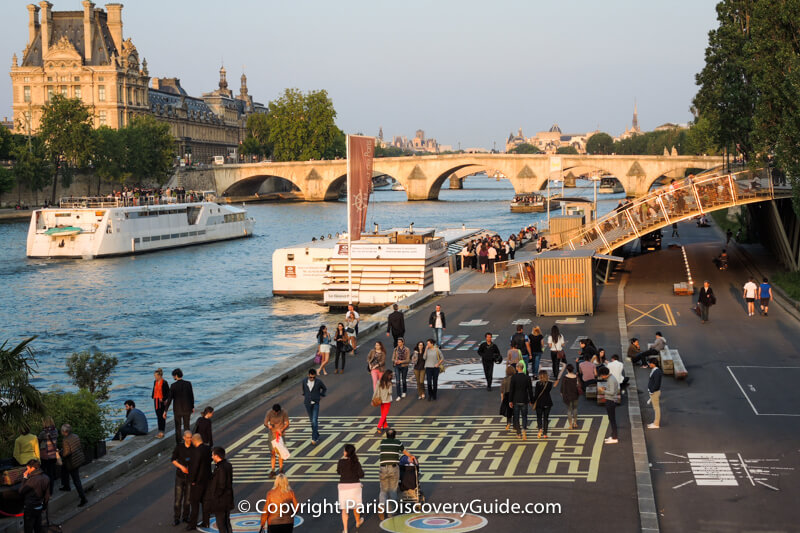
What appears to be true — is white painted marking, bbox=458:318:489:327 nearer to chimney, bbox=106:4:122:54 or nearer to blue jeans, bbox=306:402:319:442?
blue jeans, bbox=306:402:319:442

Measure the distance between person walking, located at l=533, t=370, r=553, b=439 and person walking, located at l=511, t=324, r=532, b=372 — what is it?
4114mm

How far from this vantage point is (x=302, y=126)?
593 feet

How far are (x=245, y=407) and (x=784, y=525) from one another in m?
12.4

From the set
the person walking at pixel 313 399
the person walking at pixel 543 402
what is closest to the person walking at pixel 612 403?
the person walking at pixel 543 402

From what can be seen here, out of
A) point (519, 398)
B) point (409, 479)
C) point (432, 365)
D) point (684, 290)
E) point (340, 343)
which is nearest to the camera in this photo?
point (409, 479)

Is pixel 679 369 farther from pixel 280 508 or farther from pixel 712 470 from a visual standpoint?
pixel 280 508

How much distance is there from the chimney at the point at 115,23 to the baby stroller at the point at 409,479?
550ft

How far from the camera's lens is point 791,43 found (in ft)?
141

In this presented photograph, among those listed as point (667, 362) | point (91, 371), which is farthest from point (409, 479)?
point (91, 371)

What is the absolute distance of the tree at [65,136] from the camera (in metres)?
135

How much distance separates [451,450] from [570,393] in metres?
2.75

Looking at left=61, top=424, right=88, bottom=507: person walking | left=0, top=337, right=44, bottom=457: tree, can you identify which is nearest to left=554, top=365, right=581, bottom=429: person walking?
left=61, top=424, right=88, bottom=507: person walking

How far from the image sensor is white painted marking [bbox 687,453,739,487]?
→ 660 inches

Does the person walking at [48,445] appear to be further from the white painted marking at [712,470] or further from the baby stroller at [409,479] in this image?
the white painted marking at [712,470]
